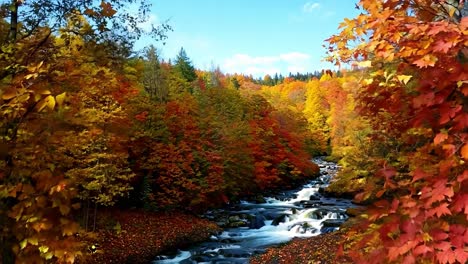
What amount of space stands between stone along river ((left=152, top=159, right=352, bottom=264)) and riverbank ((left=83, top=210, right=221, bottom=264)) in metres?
0.70

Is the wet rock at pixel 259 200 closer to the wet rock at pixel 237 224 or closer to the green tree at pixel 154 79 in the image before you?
the wet rock at pixel 237 224

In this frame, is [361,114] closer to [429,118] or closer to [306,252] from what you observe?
[429,118]

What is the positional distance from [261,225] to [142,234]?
27.4 ft

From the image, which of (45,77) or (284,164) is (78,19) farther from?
(284,164)

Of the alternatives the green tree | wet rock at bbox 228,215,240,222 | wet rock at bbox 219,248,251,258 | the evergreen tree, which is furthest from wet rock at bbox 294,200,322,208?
the evergreen tree

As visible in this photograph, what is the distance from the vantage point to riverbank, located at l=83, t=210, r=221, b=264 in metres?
17.8

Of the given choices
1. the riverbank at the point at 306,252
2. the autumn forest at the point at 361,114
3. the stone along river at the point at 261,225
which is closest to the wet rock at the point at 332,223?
the stone along river at the point at 261,225

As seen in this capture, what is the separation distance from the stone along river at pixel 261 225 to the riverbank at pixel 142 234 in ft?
2.31

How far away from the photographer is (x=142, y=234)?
2083 cm

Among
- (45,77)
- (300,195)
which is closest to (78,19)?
(45,77)

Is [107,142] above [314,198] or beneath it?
above

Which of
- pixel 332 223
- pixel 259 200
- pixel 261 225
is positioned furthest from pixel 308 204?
pixel 332 223

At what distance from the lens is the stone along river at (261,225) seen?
64.1 ft

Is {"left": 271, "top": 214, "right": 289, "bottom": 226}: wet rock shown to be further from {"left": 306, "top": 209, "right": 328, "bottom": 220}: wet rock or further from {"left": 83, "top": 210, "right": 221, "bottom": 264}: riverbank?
{"left": 83, "top": 210, "right": 221, "bottom": 264}: riverbank
